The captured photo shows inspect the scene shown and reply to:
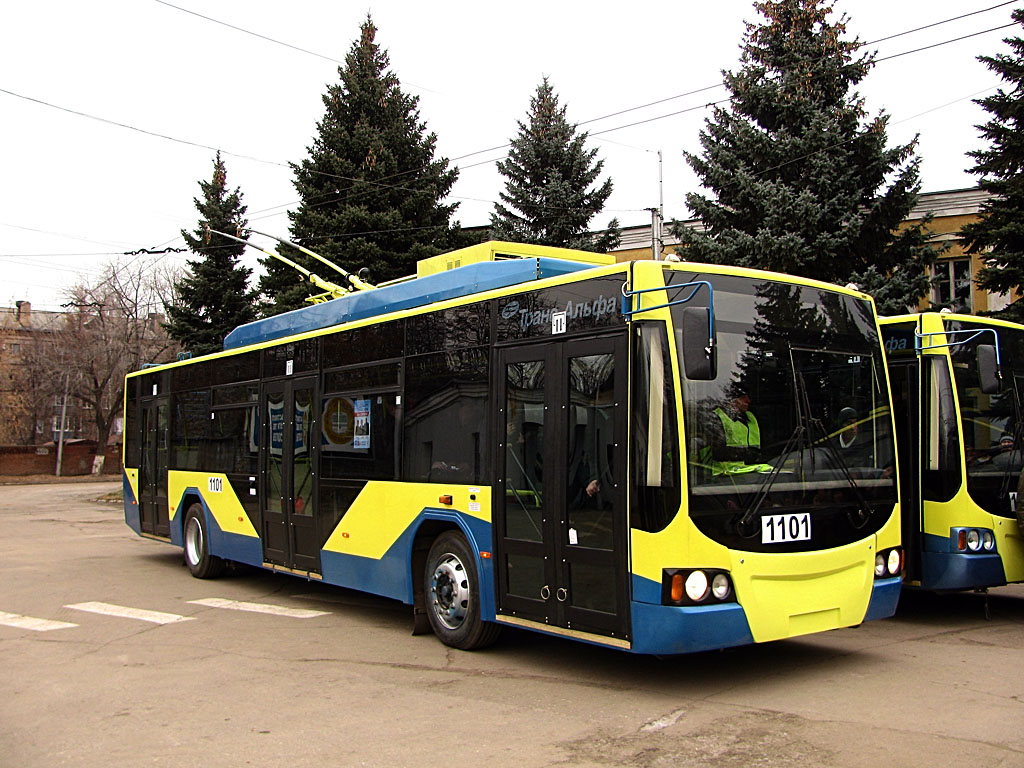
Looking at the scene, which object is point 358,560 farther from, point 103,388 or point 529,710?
point 103,388

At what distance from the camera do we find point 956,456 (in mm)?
9273

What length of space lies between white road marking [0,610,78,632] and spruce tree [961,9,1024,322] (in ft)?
52.3

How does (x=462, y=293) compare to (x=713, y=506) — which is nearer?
(x=713, y=506)

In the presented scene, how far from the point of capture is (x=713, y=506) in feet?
21.3

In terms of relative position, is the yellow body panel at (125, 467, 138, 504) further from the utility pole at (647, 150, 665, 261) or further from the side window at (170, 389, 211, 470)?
the utility pole at (647, 150, 665, 261)

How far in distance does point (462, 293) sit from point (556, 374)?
202cm

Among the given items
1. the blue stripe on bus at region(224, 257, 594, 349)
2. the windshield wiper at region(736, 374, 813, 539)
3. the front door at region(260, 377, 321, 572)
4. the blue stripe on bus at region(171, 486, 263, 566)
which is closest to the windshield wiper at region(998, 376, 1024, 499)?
the windshield wiper at region(736, 374, 813, 539)

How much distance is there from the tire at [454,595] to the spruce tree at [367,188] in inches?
742

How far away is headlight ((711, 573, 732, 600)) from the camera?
255 inches

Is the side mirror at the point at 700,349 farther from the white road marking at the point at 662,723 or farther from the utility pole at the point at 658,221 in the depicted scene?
the utility pole at the point at 658,221

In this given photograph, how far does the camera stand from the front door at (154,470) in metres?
15.3

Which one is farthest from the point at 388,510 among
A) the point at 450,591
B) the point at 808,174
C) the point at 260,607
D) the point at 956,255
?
the point at 956,255

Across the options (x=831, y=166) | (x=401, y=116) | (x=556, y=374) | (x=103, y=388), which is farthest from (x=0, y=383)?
(x=556, y=374)

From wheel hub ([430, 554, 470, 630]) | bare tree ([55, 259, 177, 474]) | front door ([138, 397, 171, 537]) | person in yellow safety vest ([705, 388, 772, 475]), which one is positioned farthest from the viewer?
bare tree ([55, 259, 177, 474])
